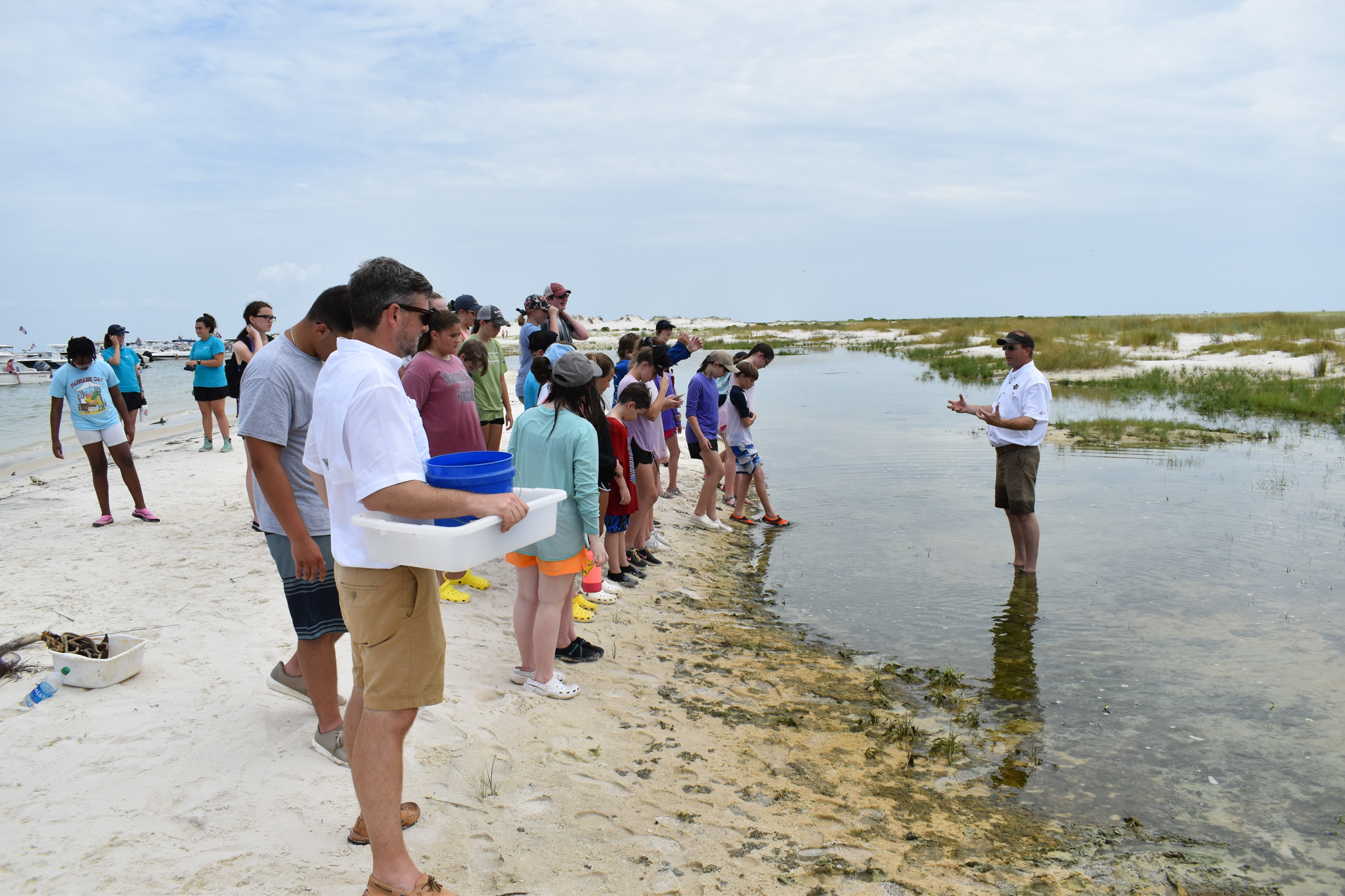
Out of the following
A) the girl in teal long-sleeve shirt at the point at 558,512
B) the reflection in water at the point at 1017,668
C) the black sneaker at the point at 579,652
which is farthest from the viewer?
the black sneaker at the point at 579,652

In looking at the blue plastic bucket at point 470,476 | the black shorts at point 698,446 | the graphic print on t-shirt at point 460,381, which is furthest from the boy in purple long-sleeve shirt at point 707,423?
the blue plastic bucket at point 470,476

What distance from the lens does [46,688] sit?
394 centimetres

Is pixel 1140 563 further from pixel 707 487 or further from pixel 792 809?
pixel 792 809

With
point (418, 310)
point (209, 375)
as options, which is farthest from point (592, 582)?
point (209, 375)

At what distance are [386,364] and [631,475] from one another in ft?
13.4

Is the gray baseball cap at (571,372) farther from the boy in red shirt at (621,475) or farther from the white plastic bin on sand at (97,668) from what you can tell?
the white plastic bin on sand at (97,668)

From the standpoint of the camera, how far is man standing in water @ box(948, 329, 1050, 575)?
7109mm

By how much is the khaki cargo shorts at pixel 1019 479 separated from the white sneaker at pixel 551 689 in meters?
4.58

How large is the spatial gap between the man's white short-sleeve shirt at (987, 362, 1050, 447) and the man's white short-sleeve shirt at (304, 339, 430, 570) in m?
5.88

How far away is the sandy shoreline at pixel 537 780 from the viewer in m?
3.02

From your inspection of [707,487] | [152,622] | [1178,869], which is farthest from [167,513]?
[1178,869]

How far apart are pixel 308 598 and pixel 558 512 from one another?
149 centimetres

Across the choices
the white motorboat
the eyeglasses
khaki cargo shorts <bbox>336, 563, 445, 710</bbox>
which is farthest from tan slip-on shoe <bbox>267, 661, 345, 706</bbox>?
the white motorboat

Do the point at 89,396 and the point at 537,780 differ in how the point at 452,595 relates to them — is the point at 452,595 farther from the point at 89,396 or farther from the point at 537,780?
the point at 89,396
